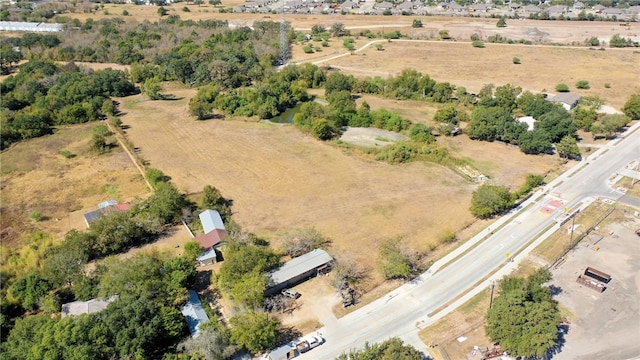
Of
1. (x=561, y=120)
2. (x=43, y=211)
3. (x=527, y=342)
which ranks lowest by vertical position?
(x=43, y=211)

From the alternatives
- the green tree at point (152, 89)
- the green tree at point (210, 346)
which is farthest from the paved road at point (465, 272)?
the green tree at point (152, 89)

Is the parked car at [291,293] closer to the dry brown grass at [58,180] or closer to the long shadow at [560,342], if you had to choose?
the long shadow at [560,342]

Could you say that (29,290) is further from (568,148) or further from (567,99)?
(567,99)

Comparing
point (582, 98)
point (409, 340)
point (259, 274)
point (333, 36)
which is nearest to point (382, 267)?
point (409, 340)

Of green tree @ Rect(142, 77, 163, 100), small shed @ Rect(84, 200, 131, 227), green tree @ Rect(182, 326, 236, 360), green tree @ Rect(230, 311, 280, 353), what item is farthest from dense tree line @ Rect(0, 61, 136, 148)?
green tree @ Rect(230, 311, 280, 353)

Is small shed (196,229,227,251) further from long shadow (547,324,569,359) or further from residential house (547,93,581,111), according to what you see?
residential house (547,93,581,111)

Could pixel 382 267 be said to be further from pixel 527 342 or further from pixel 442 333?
pixel 527 342
